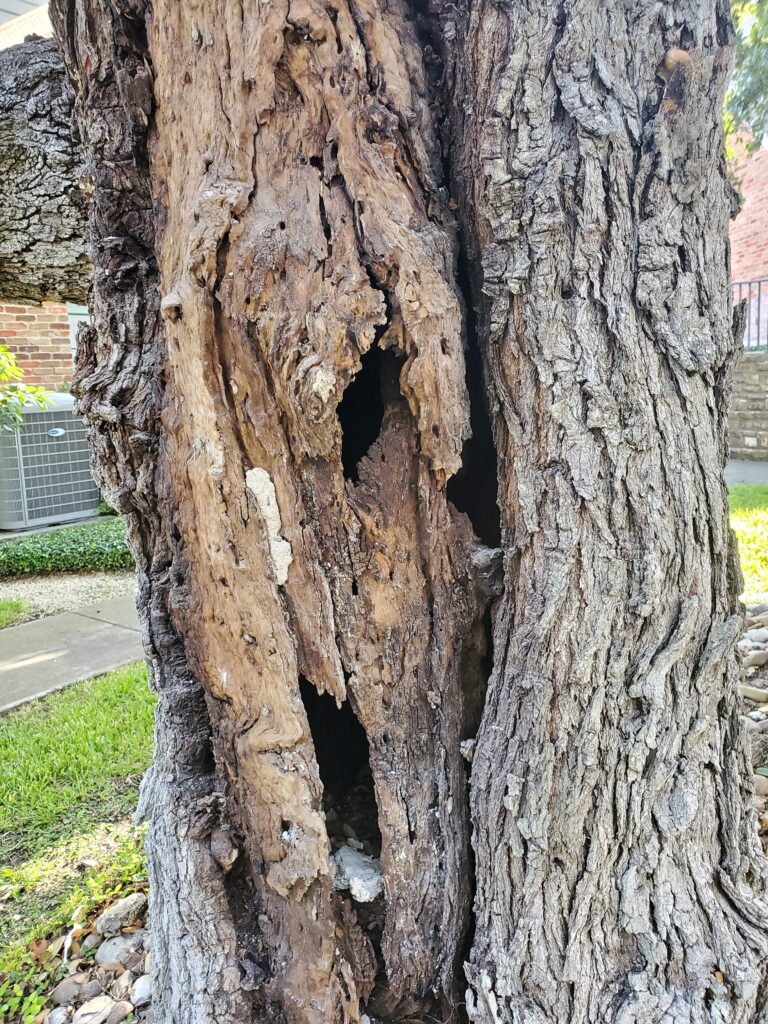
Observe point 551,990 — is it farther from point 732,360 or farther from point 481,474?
point 732,360

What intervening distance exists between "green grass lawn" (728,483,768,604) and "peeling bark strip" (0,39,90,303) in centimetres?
327

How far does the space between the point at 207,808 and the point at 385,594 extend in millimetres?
652

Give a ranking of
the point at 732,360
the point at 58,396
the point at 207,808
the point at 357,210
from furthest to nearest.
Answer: the point at 58,396
the point at 207,808
the point at 732,360
the point at 357,210

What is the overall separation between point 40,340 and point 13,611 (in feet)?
16.3

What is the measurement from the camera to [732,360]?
4.94ft

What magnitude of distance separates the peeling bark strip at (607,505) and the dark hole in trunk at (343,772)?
376 mm

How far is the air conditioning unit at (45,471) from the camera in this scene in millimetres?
8375

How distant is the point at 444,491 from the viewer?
156cm

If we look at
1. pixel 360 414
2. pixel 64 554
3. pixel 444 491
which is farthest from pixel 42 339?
pixel 444 491

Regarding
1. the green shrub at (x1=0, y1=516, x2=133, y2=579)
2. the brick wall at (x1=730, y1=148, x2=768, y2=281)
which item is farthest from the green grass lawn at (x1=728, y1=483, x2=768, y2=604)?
the brick wall at (x1=730, y1=148, x2=768, y2=281)

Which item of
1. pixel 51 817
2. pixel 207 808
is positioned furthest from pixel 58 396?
pixel 207 808

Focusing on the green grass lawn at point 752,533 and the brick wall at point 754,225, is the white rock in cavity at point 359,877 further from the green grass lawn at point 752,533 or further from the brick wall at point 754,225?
the brick wall at point 754,225

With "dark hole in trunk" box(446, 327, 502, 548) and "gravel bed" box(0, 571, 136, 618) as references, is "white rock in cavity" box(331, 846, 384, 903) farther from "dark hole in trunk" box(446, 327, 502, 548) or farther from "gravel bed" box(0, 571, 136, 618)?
"gravel bed" box(0, 571, 136, 618)

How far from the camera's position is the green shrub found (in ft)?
23.3
